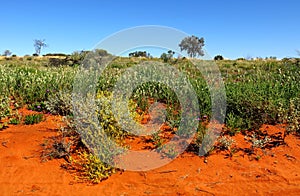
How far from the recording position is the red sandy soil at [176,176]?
3775mm

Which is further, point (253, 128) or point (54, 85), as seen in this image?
point (54, 85)

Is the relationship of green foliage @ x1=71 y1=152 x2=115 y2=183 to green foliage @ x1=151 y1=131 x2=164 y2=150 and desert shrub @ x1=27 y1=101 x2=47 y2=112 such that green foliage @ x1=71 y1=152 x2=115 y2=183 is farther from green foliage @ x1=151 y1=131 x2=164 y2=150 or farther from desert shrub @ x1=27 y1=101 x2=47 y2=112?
desert shrub @ x1=27 y1=101 x2=47 y2=112

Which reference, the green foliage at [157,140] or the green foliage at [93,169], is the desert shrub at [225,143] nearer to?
the green foliage at [157,140]

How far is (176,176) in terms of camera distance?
4070 millimetres

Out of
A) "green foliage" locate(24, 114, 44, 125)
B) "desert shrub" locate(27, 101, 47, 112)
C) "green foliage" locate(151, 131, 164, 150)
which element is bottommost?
"green foliage" locate(151, 131, 164, 150)

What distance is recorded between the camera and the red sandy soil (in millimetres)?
3775

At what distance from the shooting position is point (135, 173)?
4117mm

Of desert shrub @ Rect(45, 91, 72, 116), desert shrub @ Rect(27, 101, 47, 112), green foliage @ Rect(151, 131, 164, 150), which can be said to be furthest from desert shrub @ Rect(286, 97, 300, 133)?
desert shrub @ Rect(27, 101, 47, 112)

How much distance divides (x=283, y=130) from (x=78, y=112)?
11.4ft

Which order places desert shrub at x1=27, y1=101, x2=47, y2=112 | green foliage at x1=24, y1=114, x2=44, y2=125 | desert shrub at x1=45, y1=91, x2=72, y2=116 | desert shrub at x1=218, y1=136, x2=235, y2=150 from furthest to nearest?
desert shrub at x1=27, y1=101, x2=47, y2=112 → desert shrub at x1=45, y1=91, x2=72, y2=116 → green foliage at x1=24, y1=114, x2=44, y2=125 → desert shrub at x1=218, y1=136, x2=235, y2=150

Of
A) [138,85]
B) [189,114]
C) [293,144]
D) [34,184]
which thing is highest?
[138,85]

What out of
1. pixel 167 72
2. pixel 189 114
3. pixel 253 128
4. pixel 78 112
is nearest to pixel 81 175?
pixel 78 112

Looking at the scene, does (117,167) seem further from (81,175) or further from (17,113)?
(17,113)

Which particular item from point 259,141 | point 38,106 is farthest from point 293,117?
point 38,106
